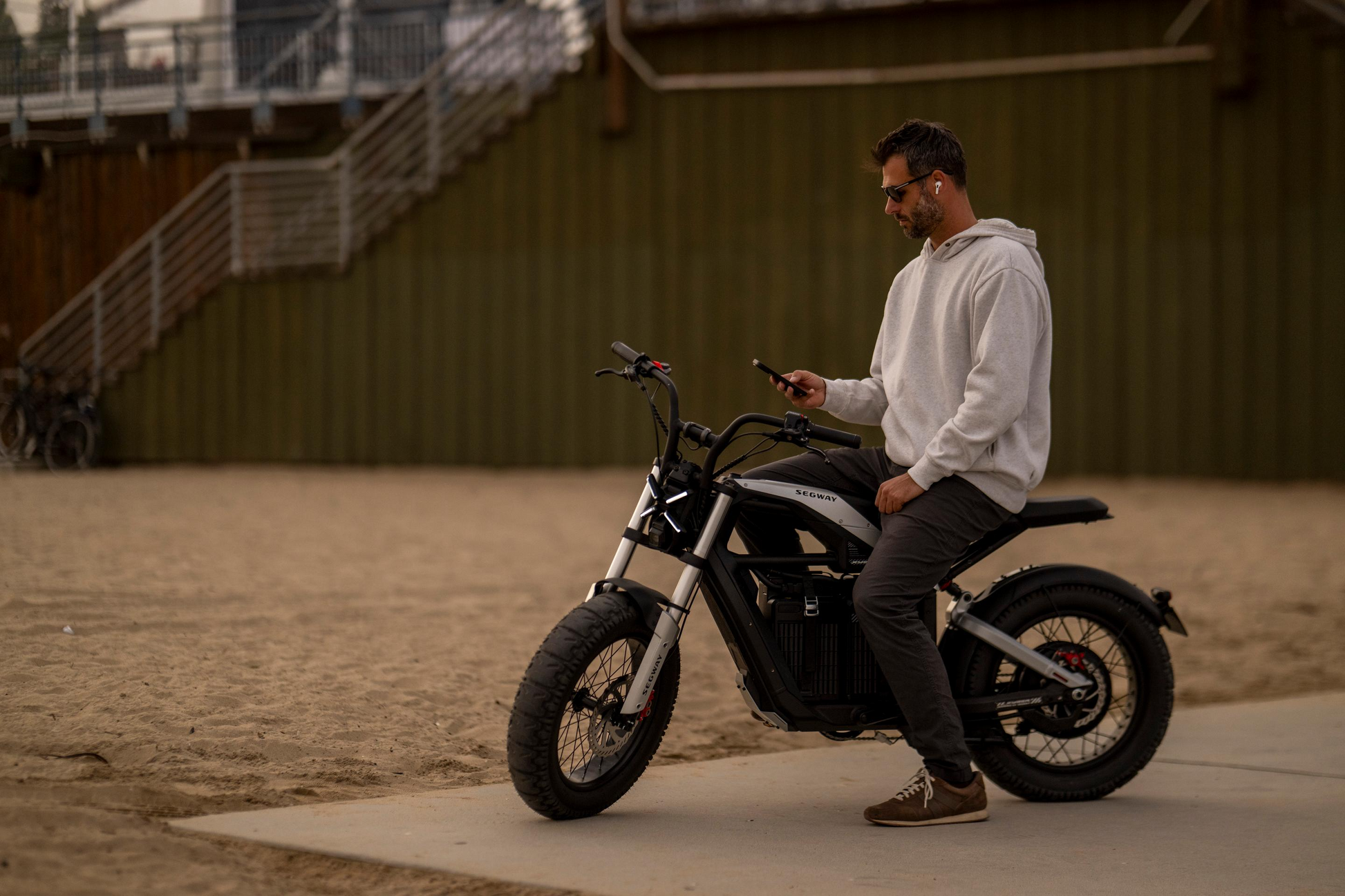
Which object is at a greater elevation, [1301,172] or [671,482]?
[1301,172]

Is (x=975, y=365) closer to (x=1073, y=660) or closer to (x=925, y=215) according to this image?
(x=925, y=215)

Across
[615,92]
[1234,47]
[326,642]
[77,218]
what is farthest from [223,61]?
[326,642]

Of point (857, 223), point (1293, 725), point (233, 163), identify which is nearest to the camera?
point (1293, 725)

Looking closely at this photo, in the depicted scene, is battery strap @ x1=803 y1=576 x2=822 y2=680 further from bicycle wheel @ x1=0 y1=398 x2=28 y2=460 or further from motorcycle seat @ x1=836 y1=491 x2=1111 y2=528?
bicycle wheel @ x1=0 y1=398 x2=28 y2=460

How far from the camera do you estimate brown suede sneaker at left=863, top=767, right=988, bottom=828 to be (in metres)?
4.07

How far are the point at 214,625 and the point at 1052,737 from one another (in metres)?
3.71

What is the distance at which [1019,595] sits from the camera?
14.3 feet

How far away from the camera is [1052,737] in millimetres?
4441

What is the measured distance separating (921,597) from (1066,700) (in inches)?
24.8

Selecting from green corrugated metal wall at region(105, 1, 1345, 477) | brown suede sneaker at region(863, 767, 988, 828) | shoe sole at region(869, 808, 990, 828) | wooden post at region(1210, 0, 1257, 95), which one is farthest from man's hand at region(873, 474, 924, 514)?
wooden post at region(1210, 0, 1257, 95)

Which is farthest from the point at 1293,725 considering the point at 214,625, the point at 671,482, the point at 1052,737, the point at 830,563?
the point at 214,625

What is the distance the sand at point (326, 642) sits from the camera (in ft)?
12.0

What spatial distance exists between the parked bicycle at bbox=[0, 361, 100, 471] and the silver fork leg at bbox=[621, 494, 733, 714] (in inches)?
586

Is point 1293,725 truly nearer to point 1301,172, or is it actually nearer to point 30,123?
point 1301,172
